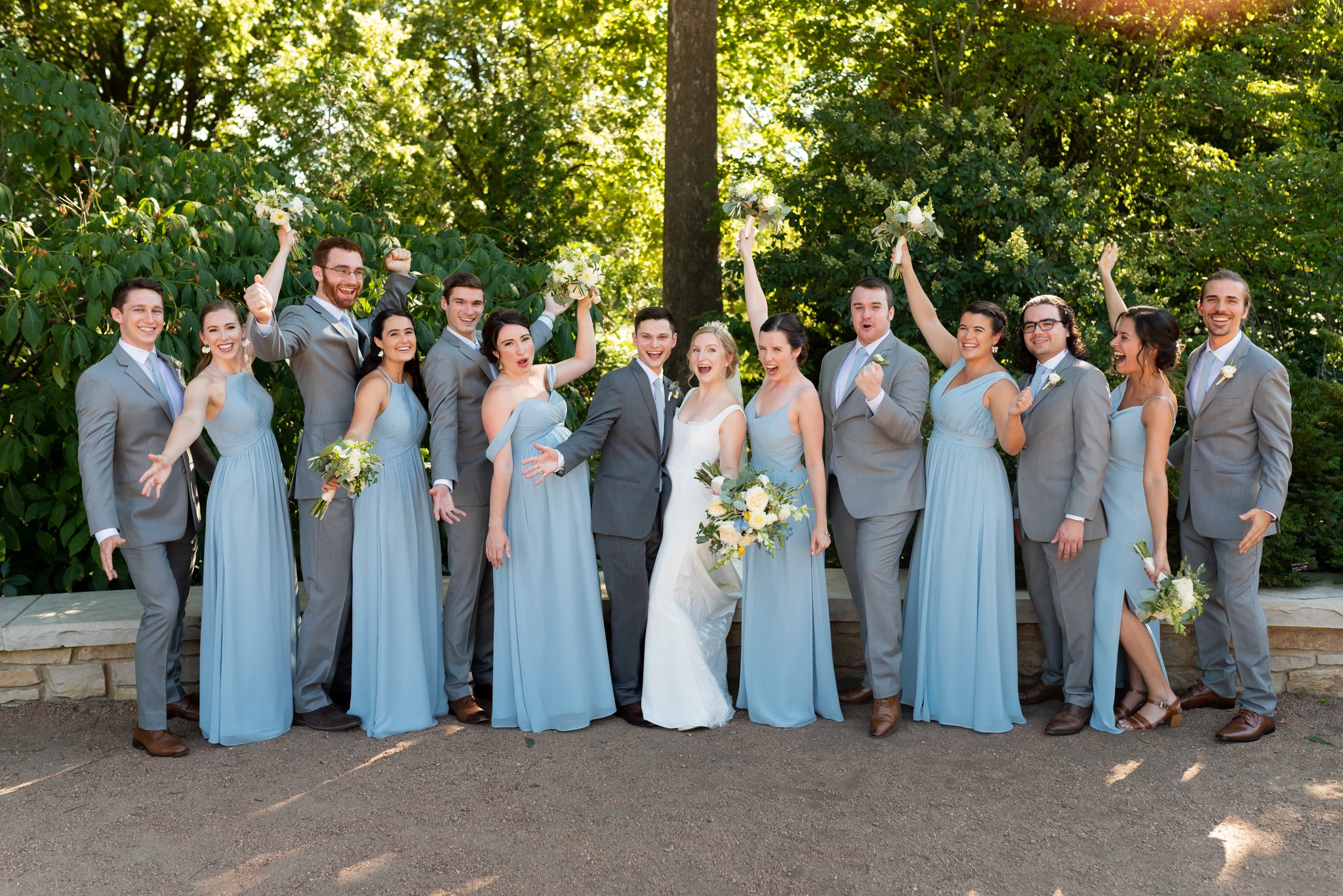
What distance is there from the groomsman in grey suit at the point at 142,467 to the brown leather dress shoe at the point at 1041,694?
4.05 meters

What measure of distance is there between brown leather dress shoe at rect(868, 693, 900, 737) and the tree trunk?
15.5 feet

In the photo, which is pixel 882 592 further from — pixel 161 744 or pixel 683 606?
pixel 161 744

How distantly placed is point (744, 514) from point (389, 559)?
5.62 ft

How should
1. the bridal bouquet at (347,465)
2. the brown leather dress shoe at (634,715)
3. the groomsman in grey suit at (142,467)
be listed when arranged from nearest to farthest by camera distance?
1. the bridal bouquet at (347,465)
2. the groomsman in grey suit at (142,467)
3. the brown leather dress shoe at (634,715)

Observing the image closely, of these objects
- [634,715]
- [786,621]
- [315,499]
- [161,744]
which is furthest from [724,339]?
[161,744]

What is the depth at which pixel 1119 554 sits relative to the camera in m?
4.96

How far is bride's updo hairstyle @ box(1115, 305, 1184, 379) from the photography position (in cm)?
481

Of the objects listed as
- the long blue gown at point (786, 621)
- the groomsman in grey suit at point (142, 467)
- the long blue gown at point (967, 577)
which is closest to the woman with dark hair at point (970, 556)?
the long blue gown at point (967, 577)

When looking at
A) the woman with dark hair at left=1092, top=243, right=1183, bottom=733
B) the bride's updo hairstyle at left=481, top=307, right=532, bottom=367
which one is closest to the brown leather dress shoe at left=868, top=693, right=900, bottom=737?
the woman with dark hair at left=1092, top=243, right=1183, bottom=733

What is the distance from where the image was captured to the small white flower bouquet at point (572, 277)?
540cm

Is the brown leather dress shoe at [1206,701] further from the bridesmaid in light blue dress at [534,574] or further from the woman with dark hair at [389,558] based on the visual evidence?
the woman with dark hair at [389,558]

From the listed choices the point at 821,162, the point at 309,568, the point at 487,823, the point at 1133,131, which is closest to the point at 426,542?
the point at 309,568

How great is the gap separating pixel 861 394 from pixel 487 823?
251cm

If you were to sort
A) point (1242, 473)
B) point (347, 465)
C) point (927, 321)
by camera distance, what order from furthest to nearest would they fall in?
point (927, 321) → point (1242, 473) → point (347, 465)
